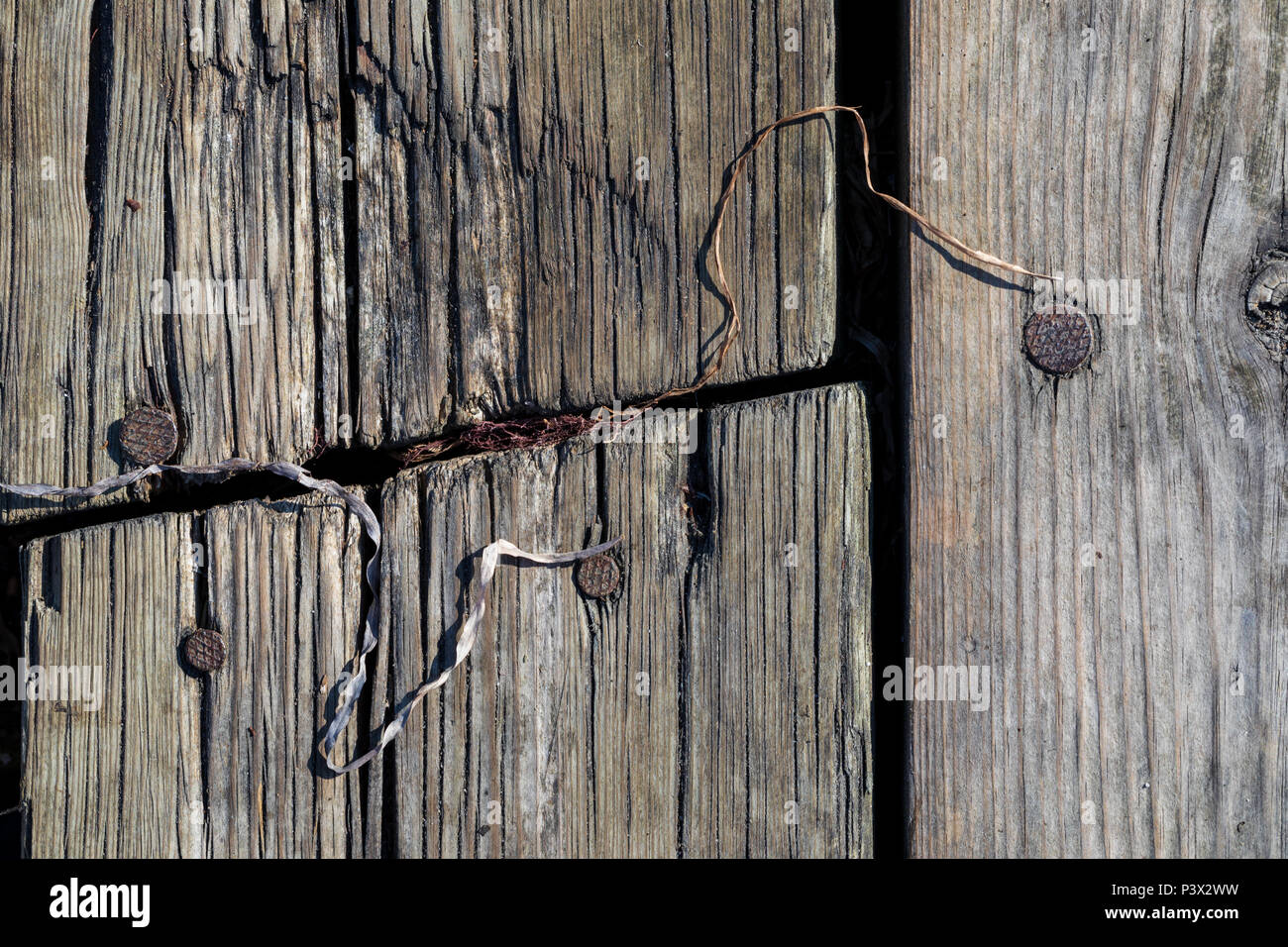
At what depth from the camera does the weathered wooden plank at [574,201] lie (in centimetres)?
200

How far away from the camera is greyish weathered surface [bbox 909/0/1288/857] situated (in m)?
1.93

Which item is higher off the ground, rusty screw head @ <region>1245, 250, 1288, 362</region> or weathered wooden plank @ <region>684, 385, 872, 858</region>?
rusty screw head @ <region>1245, 250, 1288, 362</region>

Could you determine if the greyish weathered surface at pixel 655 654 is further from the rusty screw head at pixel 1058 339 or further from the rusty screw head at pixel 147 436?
the rusty screw head at pixel 147 436

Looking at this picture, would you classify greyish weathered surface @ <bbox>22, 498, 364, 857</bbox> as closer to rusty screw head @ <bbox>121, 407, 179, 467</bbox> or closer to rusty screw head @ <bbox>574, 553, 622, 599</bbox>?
rusty screw head @ <bbox>121, 407, 179, 467</bbox>

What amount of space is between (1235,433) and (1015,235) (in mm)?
631

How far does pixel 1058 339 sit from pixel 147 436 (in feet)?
6.81

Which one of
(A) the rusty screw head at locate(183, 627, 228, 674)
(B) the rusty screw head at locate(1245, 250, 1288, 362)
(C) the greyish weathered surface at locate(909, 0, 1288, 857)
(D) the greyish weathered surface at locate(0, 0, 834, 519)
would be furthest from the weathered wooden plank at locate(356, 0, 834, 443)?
(B) the rusty screw head at locate(1245, 250, 1288, 362)

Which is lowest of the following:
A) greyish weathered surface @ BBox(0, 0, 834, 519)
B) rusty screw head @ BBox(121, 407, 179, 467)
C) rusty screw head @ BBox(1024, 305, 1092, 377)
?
rusty screw head @ BBox(121, 407, 179, 467)

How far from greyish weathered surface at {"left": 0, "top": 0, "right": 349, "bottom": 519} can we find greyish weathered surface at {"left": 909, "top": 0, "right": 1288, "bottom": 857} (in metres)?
1.40

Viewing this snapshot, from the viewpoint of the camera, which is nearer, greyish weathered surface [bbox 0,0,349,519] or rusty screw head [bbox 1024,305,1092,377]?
rusty screw head [bbox 1024,305,1092,377]

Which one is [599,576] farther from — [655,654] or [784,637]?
[784,637]

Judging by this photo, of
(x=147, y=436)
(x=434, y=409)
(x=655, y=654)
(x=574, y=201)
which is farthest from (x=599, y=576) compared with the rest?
(x=147, y=436)
